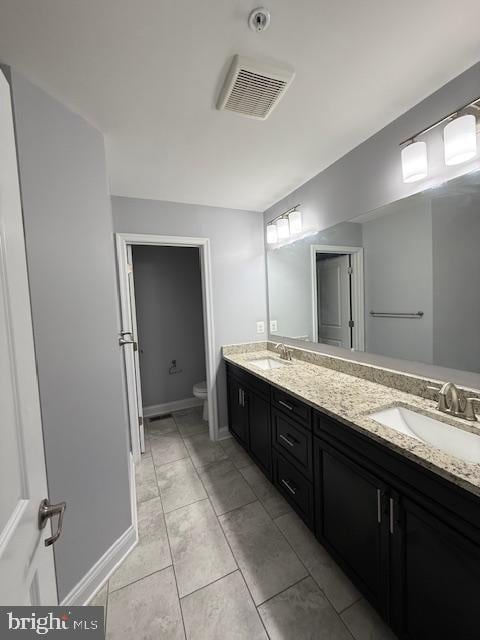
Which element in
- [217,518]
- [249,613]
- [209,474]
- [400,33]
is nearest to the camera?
[400,33]

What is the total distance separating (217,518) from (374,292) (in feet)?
6.00

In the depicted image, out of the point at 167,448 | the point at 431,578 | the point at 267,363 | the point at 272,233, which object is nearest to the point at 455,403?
the point at 431,578

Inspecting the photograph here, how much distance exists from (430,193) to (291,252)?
4.23 ft

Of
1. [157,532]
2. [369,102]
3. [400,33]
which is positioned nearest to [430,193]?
[369,102]

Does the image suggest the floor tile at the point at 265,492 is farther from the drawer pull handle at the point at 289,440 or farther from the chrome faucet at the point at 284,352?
the chrome faucet at the point at 284,352

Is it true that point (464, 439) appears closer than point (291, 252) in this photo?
Yes

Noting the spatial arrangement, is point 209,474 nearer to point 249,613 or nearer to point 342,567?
point 249,613

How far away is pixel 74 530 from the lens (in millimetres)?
1257

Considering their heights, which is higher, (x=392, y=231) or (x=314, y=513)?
(x=392, y=231)

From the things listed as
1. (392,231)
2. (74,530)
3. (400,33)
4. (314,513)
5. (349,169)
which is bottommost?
(314,513)

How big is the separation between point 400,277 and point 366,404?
80 centimetres

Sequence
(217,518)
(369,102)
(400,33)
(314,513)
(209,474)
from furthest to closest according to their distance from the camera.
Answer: (209,474), (217,518), (314,513), (369,102), (400,33)

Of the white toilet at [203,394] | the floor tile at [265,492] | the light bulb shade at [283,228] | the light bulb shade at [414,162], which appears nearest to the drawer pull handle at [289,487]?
the floor tile at [265,492]

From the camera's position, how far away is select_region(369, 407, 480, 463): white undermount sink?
110 cm
